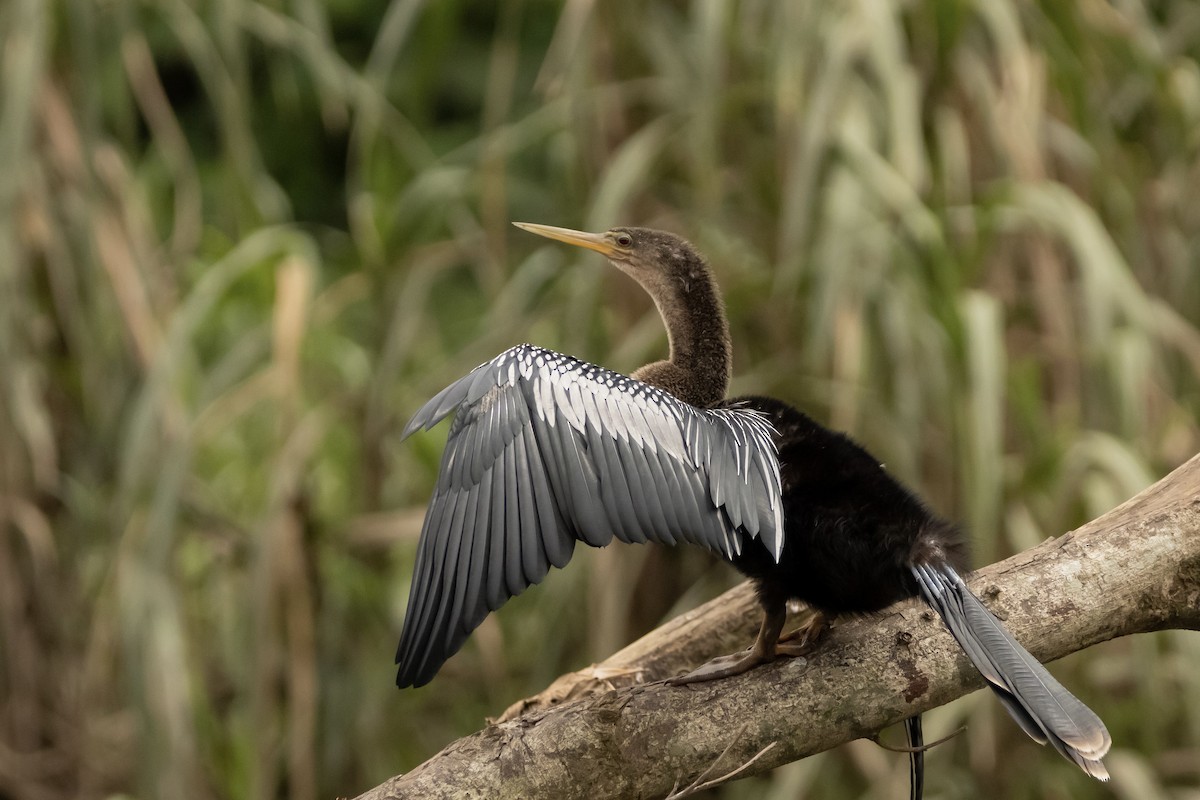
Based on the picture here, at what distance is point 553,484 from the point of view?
4.66ft

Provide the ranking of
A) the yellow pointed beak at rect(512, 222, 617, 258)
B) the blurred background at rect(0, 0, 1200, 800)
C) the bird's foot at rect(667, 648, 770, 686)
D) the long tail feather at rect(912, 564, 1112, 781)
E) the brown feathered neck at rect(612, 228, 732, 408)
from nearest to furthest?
the long tail feather at rect(912, 564, 1112, 781) → the bird's foot at rect(667, 648, 770, 686) → the brown feathered neck at rect(612, 228, 732, 408) → the yellow pointed beak at rect(512, 222, 617, 258) → the blurred background at rect(0, 0, 1200, 800)

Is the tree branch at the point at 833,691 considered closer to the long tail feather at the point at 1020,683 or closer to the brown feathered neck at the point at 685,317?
the long tail feather at the point at 1020,683

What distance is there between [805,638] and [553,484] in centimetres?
37

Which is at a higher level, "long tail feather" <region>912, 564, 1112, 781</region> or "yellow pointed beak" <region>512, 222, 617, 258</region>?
"yellow pointed beak" <region>512, 222, 617, 258</region>

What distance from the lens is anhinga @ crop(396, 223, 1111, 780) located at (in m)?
1.34

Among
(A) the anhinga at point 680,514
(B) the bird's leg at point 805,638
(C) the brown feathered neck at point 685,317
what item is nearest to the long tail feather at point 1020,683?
(A) the anhinga at point 680,514

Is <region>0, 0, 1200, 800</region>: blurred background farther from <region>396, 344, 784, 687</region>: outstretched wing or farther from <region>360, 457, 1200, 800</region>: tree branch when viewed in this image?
<region>396, 344, 784, 687</region>: outstretched wing

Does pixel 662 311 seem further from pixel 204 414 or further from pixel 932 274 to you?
pixel 204 414

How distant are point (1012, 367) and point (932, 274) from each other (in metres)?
0.34

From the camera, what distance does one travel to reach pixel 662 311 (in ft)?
6.57

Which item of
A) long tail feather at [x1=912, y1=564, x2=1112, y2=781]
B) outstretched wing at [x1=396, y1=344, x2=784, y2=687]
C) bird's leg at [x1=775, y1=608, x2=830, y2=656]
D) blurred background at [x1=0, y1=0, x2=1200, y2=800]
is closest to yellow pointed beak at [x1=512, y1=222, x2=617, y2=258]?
blurred background at [x1=0, y1=0, x2=1200, y2=800]

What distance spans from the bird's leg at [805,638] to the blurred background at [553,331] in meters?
0.69

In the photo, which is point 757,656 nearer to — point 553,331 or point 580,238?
point 580,238

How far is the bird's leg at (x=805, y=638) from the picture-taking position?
1.50 meters
